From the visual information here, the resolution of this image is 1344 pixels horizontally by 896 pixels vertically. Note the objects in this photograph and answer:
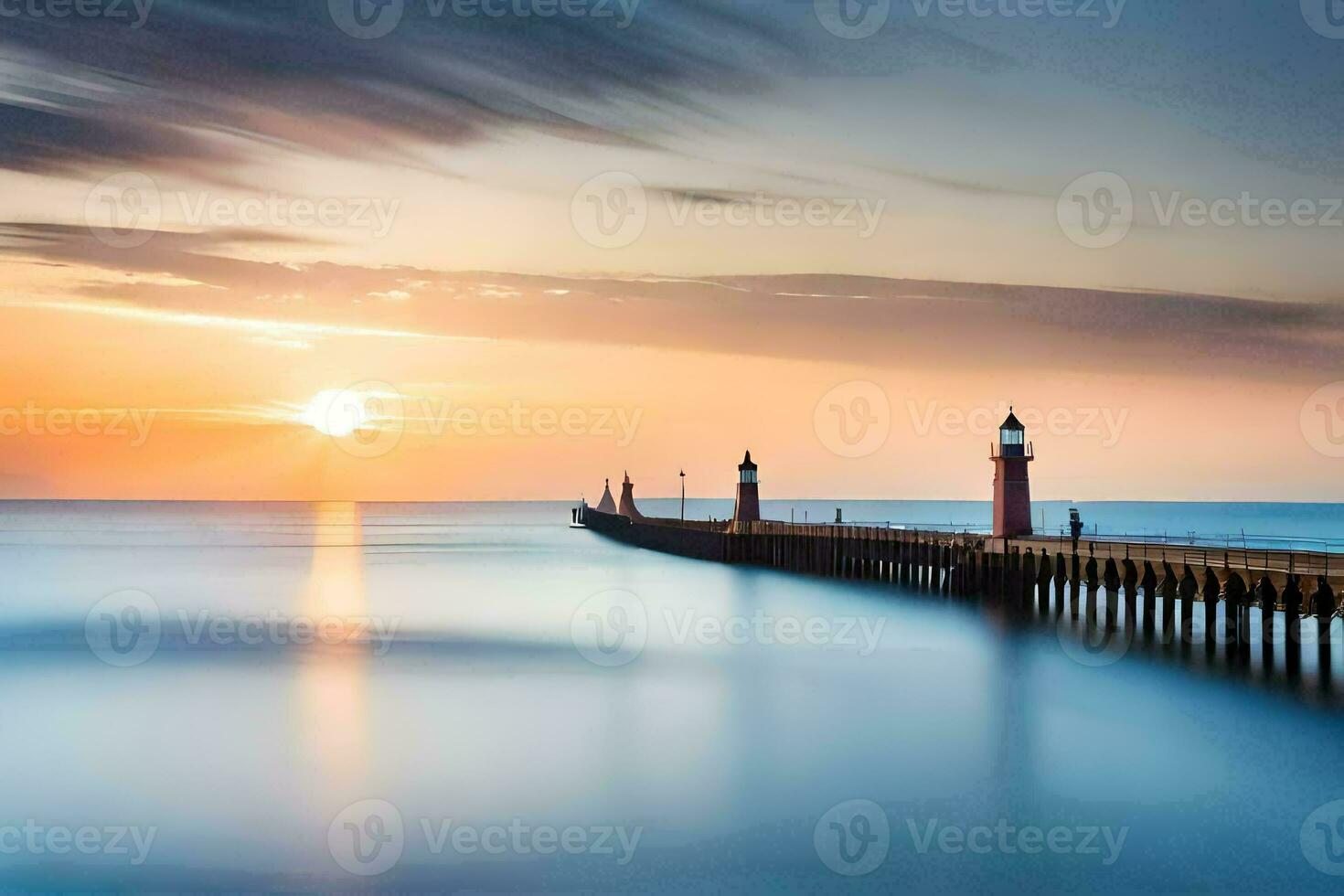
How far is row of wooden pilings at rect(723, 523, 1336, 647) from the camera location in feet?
93.0

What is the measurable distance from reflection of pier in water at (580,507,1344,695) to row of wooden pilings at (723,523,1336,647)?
1.7 inches

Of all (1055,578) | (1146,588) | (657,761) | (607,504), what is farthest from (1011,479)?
(607,504)

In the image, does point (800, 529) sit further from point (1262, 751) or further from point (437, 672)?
point (1262, 751)

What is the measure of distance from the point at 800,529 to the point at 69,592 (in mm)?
32716

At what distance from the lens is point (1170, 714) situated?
25.0 m

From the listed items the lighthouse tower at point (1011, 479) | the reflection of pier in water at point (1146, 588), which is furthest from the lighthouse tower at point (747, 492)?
the lighthouse tower at point (1011, 479)

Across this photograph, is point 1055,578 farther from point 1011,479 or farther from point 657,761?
point 657,761

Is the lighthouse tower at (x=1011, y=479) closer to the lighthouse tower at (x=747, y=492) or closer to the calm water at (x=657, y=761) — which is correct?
the calm water at (x=657, y=761)

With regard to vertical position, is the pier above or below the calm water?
above

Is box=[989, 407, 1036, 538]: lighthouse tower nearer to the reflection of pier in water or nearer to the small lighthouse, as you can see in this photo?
the reflection of pier in water

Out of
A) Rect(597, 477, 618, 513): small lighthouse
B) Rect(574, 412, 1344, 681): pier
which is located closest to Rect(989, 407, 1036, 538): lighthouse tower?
Rect(574, 412, 1344, 681): pier

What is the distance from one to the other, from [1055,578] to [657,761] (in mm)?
19018

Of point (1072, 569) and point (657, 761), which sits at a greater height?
point (1072, 569)

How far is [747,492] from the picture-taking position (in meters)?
73.7
